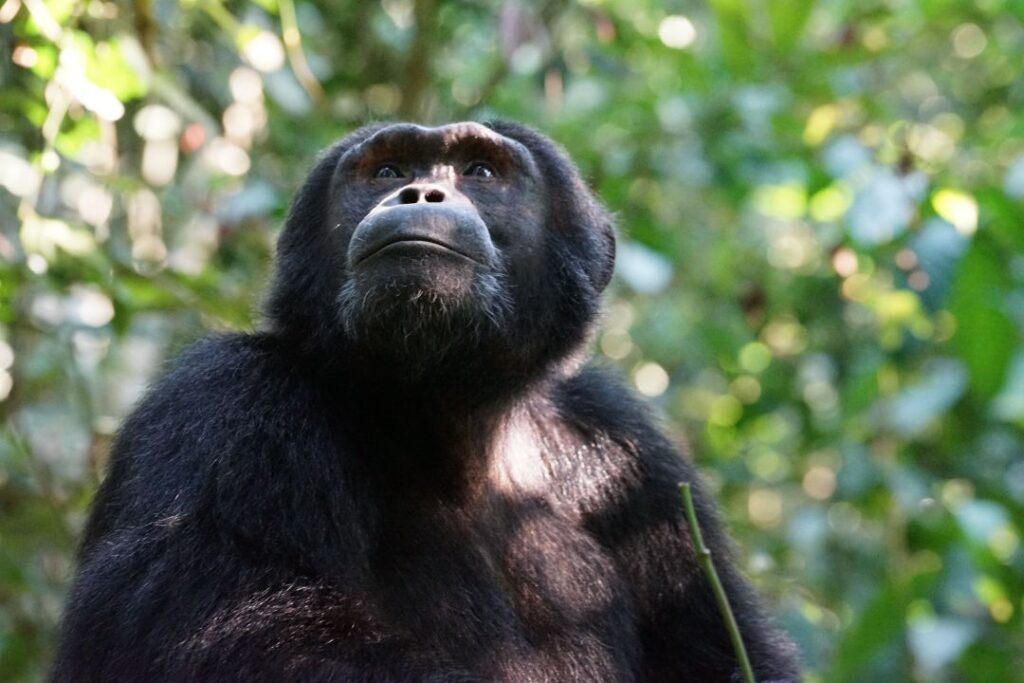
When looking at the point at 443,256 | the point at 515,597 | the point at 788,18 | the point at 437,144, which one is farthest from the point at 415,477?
the point at 788,18

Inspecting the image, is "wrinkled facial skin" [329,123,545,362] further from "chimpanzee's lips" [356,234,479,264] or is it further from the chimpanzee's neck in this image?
the chimpanzee's neck

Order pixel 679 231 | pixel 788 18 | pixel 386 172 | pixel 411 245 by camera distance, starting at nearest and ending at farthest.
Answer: pixel 411 245 → pixel 386 172 → pixel 788 18 → pixel 679 231

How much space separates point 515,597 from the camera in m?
4.61

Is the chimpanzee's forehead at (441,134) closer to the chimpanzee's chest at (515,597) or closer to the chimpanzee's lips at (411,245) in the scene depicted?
the chimpanzee's lips at (411,245)

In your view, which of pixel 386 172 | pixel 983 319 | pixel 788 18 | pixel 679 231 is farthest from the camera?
pixel 679 231

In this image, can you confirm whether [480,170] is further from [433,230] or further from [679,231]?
[679,231]

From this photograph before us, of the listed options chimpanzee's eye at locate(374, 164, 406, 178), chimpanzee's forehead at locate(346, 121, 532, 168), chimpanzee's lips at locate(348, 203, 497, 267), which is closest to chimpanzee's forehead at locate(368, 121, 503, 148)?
chimpanzee's forehead at locate(346, 121, 532, 168)

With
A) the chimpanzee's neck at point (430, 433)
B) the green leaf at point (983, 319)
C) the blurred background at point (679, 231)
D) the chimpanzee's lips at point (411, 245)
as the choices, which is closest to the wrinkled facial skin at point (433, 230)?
the chimpanzee's lips at point (411, 245)

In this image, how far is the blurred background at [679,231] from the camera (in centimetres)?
546

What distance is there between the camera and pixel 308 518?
3.94 meters

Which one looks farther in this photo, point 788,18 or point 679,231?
point 679,231

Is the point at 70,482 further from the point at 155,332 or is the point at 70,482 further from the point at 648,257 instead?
the point at 648,257

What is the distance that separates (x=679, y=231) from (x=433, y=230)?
472 centimetres

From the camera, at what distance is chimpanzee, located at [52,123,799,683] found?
3713 mm
